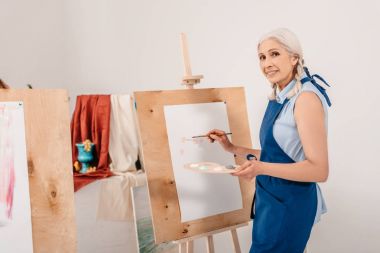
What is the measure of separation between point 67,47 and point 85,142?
4.31 feet

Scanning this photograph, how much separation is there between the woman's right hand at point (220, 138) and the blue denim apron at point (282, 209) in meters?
0.33

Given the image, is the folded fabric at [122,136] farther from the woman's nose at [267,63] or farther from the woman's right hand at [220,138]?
the woman's nose at [267,63]

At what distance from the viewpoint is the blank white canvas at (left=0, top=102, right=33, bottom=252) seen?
4.38ft

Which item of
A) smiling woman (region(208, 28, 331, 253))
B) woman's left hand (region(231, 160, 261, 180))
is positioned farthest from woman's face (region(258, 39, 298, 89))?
woman's left hand (region(231, 160, 261, 180))

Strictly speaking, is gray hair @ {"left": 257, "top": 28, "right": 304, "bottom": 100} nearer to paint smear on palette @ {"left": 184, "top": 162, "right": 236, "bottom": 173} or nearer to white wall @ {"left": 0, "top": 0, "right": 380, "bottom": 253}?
paint smear on palette @ {"left": 184, "top": 162, "right": 236, "bottom": 173}

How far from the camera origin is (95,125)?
271 cm

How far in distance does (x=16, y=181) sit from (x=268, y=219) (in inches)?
34.6

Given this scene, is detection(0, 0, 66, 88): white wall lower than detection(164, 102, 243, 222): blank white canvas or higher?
higher

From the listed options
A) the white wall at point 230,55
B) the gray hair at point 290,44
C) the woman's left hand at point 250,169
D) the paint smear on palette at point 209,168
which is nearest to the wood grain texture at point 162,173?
the paint smear on palette at point 209,168

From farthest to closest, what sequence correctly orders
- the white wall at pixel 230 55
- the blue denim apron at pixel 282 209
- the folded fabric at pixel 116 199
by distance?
the folded fabric at pixel 116 199, the white wall at pixel 230 55, the blue denim apron at pixel 282 209

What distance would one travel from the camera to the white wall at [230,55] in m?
1.99

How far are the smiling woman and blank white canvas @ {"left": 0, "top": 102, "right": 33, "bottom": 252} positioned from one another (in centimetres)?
71

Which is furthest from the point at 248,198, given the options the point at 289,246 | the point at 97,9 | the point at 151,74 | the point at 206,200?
the point at 97,9

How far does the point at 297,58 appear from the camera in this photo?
146 centimetres
